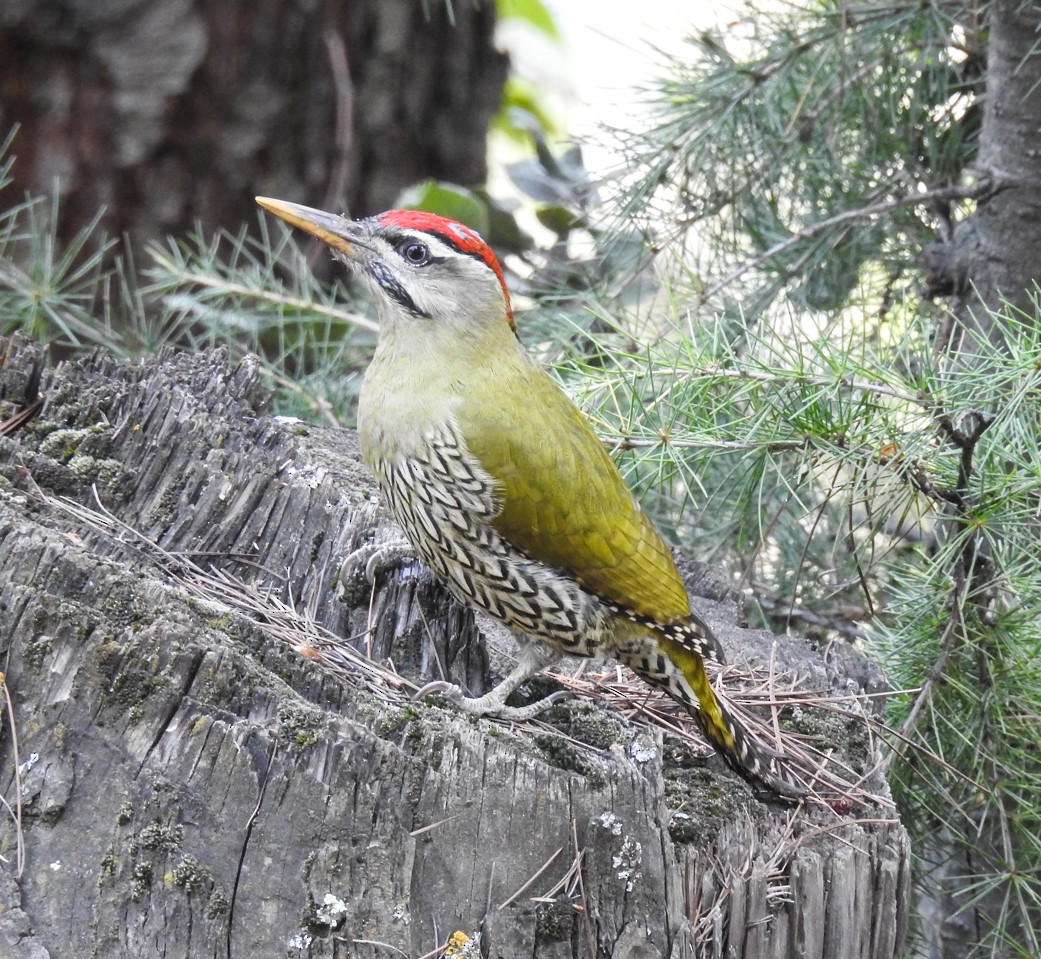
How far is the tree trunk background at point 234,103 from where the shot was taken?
5.85m

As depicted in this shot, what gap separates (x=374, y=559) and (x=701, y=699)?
0.92 metres

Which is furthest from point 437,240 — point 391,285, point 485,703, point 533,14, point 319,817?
point 533,14

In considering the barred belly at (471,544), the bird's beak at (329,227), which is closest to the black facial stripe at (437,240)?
the bird's beak at (329,227)

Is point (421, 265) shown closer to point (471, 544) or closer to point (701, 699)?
point (471, 544)

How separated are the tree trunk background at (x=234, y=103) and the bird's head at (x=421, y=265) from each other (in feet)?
10.00

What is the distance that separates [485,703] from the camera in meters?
2.83

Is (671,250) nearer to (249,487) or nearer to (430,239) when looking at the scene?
(430,239)

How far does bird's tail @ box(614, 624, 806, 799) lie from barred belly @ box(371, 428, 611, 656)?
187 mm

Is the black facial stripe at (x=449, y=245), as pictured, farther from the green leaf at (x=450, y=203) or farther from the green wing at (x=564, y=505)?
the green leaf at (x=450, y=203)

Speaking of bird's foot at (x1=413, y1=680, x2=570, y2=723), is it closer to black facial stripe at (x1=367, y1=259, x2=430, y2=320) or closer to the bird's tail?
the bird's tail

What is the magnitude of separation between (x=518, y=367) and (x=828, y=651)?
1.26m

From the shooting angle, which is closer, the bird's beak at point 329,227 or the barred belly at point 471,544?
the barred belly at point 471,544

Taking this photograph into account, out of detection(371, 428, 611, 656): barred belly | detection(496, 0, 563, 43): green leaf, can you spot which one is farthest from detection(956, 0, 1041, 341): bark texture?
detection(496, 0, 563, 43): green leaf

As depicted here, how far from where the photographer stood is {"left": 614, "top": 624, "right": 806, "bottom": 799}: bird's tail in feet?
9.62
